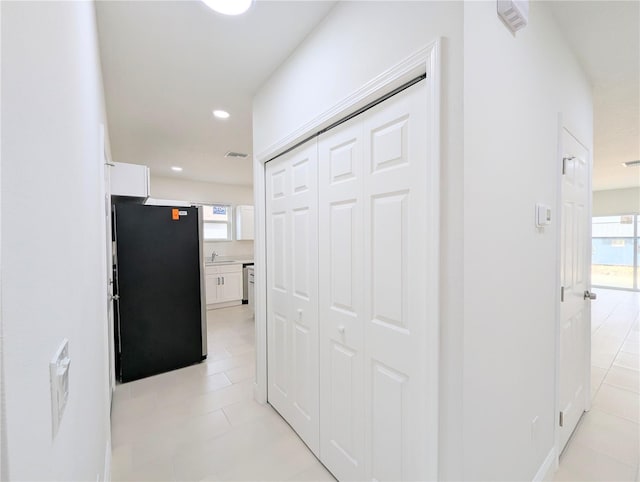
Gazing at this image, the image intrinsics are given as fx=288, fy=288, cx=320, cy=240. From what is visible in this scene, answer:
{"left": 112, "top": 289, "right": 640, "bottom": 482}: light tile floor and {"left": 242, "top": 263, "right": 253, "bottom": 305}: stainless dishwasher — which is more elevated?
{"left": 242, "top": 263, "right": 253, "bottom": 305}: stainless dishwasher

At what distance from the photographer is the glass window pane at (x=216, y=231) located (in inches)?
257

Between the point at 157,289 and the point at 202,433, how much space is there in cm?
160

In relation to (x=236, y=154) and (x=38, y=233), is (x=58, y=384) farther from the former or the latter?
(x=236, y=154)

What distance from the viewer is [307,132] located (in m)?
1.84

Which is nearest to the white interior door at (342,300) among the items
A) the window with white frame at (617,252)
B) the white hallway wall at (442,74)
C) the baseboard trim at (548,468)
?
the white hallway wall at (442,74)

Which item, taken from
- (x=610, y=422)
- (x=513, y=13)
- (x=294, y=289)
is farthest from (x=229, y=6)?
(x=610, y=422)

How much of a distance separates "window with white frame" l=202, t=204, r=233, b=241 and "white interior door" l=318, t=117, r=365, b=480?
17.5 ft

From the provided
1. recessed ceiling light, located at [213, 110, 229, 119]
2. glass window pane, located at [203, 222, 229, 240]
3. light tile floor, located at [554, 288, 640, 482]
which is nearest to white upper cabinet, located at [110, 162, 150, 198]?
recessed ceiling light, located at [213, 110, 229, 119]

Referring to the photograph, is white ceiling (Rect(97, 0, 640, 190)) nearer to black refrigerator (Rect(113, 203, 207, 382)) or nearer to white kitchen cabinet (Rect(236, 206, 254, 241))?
black refrigerator (Rect(113, 203, 207, 382))

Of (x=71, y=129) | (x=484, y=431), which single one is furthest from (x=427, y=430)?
(x=71, y=129)

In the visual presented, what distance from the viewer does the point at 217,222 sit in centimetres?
665

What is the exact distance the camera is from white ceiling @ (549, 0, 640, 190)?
Result: 160 centimetres

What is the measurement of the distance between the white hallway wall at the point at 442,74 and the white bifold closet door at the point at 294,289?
482 mm

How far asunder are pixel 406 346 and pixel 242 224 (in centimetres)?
587
